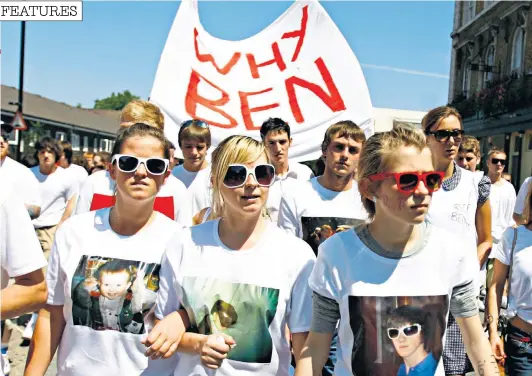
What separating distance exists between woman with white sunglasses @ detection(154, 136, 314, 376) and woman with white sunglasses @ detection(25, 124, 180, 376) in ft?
0.40

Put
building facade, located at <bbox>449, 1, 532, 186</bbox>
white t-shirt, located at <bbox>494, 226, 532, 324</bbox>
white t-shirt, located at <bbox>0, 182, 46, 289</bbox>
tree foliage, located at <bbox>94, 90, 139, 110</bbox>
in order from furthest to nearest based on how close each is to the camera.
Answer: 1. tree foliage, located at <bbox>94, 90, 139, 110</bbox>
2. building facade, located at <bbox>449, 1, 532, 186</bbox>
3. white t-shirt, located at <bbox>494, 226, 532, 324</bbox>
4. white t-shirt, located at <bbox>0, 182, 46, 289</bbox>

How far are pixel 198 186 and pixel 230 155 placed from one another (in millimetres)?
1983

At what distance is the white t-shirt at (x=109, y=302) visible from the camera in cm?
251

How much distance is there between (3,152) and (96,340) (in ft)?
11.4

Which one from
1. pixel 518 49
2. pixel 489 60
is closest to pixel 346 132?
pixel 518 49

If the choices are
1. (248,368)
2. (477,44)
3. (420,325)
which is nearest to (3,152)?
(248,368)

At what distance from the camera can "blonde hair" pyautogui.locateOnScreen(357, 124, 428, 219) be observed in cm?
231

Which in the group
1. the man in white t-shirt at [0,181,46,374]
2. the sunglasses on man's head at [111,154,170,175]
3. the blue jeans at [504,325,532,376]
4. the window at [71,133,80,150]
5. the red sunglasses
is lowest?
the blue jeans at [504,325,532,376]

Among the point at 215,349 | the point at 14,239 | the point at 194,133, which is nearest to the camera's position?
the point at 14,239

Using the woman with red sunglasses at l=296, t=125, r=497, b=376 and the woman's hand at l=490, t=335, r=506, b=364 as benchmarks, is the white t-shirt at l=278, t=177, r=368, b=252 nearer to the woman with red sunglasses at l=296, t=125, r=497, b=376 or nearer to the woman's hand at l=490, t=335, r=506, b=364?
the woman's hand at l=490, t=335, r=506, b=364

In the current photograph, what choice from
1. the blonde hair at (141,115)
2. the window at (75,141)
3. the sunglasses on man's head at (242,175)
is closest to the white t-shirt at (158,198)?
the blonde hair at (141,115)

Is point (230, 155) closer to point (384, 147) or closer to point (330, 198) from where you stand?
point (384, 147)

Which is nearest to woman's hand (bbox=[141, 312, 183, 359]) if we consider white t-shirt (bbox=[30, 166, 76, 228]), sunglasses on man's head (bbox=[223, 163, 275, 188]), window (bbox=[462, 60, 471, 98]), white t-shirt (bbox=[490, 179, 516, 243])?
sunglasses on man's head (bbox=[223, 163, 275, 188])

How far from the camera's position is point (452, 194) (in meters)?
3.49
